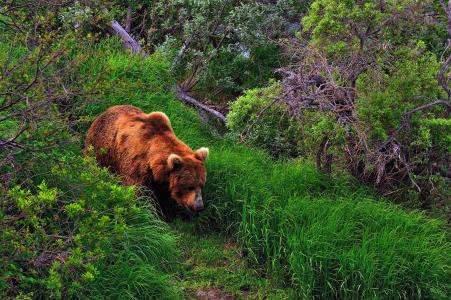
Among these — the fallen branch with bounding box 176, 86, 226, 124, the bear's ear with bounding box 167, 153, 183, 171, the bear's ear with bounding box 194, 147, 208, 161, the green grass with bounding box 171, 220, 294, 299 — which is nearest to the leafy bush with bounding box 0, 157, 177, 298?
the green grass with bounding box 171, 220, 294, 299

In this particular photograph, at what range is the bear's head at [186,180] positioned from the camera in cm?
595

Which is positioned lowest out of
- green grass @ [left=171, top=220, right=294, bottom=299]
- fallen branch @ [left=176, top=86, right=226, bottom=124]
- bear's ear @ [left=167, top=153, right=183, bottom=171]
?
green grass @ [left=171, top=220, right=294, bottom=299]

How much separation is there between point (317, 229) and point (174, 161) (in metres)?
1.53

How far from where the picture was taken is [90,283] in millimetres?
4383

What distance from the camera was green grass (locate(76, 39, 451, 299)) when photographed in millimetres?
5281

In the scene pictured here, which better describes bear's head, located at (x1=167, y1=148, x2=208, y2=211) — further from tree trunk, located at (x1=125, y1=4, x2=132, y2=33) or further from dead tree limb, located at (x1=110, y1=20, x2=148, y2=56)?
tree trunk, located at (x1=125, y1=4, x2=132, y2=33)

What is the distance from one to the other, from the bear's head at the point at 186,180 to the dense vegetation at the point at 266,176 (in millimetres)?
338

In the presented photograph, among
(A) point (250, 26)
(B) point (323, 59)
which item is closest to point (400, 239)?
(B) point (323, 59)

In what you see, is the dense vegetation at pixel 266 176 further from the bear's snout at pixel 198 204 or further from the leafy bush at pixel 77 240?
the bear's snout at pixel 198 204

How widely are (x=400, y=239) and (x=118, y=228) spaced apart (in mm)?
2870

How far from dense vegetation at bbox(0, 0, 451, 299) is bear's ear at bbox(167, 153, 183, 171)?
0.43 m

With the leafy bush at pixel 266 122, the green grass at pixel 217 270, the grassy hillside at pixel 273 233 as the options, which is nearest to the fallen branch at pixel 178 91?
the leafy bush at pixel 266 122

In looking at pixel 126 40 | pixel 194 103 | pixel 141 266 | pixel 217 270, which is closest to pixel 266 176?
pixel 217 270

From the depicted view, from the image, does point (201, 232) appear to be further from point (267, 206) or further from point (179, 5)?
point (179, 5)
